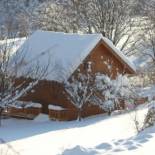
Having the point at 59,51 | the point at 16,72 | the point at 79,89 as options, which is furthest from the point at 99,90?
the point at 16,72

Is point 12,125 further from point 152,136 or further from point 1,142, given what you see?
point 152,136

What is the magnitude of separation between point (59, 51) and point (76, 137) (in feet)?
27.0

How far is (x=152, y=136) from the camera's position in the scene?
38.5ft

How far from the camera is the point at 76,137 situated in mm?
16812

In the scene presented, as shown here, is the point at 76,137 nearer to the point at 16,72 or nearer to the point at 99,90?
the point at 16,72

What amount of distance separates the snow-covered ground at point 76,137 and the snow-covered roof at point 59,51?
2397 mm

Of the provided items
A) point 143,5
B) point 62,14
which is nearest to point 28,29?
point 62,14

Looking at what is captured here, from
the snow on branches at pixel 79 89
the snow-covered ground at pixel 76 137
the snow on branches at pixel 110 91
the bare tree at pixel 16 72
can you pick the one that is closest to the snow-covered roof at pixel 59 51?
the bare tree at pixel 16 72

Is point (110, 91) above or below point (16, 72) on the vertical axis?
below

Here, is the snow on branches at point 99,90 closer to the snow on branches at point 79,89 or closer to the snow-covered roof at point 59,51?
the snow on branches at point 79,89

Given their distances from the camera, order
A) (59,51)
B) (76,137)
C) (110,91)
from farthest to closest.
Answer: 1. (59,51)
2. (110,91)
3. (76,137)

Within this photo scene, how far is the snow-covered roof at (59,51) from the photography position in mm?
22920

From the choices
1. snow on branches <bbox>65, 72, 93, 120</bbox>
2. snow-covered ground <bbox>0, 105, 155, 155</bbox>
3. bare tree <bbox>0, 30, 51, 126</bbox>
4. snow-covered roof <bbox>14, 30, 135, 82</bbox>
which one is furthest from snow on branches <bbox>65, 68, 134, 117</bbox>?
bare tree <bbox>0, 30, 51, 126</bbox>

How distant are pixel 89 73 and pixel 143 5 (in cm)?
2041
